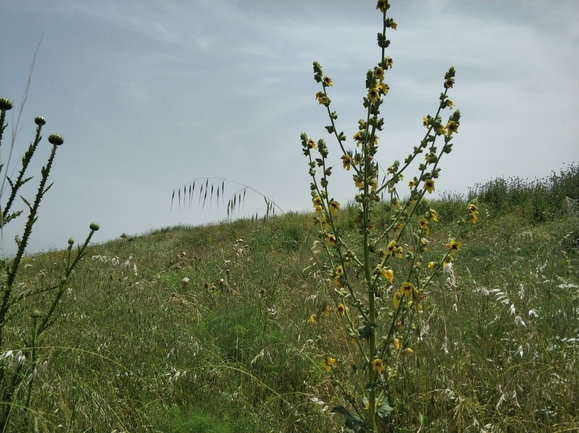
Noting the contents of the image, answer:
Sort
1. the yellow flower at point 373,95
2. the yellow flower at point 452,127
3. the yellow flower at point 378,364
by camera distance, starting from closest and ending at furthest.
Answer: the yellow flower at point 378,364
the yellow flower at point 373,95
the yellow flower at point 452,127

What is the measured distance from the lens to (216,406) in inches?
95.0

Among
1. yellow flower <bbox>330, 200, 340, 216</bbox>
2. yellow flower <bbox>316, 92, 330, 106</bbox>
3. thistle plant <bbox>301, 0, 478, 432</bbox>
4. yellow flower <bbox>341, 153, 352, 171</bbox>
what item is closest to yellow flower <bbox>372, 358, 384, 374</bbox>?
thistle plant <bbox>301, 0, 478, 432</bbox>

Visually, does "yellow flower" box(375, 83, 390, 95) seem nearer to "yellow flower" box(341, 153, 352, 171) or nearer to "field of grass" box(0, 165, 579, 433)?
"yellow flower" box(341, 153, 352, 171)

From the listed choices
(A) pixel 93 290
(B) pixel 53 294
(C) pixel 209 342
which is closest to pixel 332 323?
(C) pixel 209 342

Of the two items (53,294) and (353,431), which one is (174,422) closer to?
(353,431)

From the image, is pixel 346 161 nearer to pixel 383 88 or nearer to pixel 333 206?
pixel 333 206

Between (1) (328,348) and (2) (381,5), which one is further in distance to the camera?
(1) (328,348)

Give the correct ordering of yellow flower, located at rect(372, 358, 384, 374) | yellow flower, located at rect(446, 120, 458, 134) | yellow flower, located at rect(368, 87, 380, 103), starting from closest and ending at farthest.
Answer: yellow flower, located at rect(372, 358, 384, 374)
yellow flower, located at rect(368, 87, 380, 103)
yellow flower, located at rect(446, 120, 458, 134)

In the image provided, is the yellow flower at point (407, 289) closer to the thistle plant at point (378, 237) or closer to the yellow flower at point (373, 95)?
the thistle plant at point (378, 237)

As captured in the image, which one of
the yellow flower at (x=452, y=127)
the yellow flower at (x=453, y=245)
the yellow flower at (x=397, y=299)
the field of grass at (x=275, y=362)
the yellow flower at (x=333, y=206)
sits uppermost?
the yellow flower at (x=452, y=127)

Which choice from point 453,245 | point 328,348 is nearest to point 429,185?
point 453,245

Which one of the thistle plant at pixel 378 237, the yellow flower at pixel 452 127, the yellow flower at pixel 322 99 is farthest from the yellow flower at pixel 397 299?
the yellow flower at pixel 322 99

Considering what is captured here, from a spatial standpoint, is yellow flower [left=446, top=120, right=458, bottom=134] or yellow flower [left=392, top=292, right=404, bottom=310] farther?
yellow flower [left=446, top=120, right=458, bottom=134]

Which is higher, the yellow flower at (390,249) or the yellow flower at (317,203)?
the yellow flower at (317,203)
